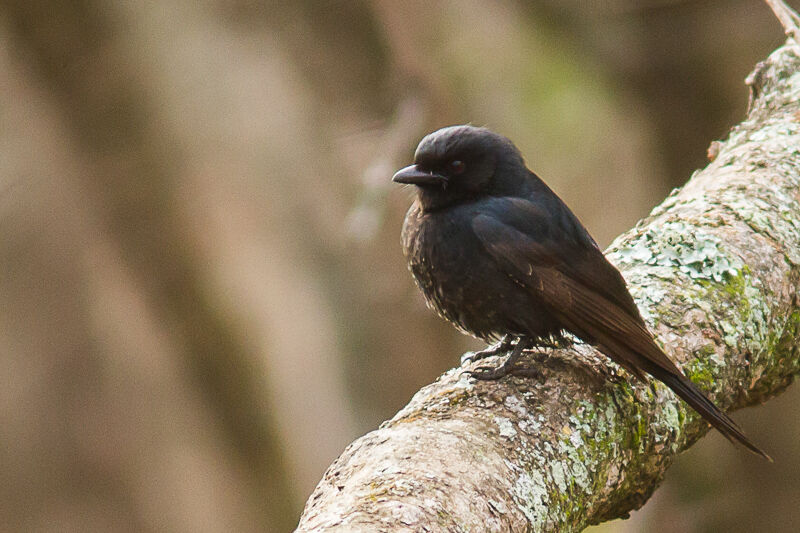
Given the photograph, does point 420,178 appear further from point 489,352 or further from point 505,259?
point 489,352

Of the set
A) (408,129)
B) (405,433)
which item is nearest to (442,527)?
(405,433)

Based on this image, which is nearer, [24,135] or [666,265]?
[666,265]

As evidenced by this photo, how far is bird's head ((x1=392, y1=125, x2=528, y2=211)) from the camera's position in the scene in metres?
3.54

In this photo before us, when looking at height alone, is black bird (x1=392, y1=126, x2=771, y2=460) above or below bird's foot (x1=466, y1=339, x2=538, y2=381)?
above

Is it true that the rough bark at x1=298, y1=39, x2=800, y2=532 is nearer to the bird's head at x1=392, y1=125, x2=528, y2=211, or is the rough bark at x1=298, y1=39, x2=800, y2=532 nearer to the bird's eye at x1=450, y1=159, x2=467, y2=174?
the bird's head at x1=392, y1=125, x2=528, y2=211

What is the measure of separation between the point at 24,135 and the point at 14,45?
0.61m

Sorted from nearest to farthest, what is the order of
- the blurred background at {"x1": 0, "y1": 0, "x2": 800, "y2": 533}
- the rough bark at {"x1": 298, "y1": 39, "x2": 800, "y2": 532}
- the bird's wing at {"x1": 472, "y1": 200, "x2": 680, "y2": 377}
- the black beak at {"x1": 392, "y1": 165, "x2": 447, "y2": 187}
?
the rough bark at {"x1": 298, "y1": 39, "x2": 800, "y2": 532}, the bird's wing at {"x1": 472, "y1": 200, "x2": 680, "y2": 377}, the black beak at {"x1": 392, "y1": 165, "x2": 447, "y2": 187}, the blurred background at {"x1": 0, "y1": 0, "x2": 800, "y2": 533}

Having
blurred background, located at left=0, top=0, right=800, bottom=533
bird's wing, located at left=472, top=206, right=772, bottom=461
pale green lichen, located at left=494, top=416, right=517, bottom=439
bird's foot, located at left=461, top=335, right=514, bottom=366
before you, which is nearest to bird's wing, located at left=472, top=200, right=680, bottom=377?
bird's wing, located at left=472, top=206, right=772, bottom=461

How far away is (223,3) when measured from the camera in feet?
21.1

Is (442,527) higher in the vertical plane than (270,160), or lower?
lower

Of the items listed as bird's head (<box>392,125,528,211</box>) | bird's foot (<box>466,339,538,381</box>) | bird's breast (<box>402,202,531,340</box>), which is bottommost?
bird's foot (<box>466,339,538,381</box>)

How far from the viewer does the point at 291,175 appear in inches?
261

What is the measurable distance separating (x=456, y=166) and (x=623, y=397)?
3.40 ft

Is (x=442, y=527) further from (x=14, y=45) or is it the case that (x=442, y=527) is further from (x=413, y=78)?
(x=14, y=45)
